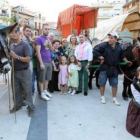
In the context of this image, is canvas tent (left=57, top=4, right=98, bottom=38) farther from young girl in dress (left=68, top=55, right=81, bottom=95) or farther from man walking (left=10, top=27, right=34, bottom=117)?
man walking (left=10, top=27, right=34, bottom=117)

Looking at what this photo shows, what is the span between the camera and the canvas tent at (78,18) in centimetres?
607

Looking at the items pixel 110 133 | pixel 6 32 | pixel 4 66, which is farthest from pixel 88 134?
pixel 6 32

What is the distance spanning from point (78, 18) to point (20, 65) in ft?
18.2

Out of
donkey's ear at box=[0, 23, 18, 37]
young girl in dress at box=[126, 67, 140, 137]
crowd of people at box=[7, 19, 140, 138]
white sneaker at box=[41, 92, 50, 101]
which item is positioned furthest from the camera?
white sneaker at box=[41, 92, 50, 101]

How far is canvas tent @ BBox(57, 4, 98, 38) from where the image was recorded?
19.9ft

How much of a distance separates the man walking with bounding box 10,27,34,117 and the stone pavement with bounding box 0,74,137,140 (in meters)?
0.31

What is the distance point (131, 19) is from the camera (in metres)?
6.97

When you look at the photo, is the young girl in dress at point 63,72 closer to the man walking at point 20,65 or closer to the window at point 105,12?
the man walking at point 20,65

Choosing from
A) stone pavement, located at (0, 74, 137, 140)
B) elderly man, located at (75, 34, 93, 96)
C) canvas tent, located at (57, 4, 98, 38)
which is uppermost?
canvas tent, located at (57, 4, 98, 38)

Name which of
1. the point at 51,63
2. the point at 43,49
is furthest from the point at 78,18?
the point at 43,49

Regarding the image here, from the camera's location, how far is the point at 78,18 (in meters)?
8.21

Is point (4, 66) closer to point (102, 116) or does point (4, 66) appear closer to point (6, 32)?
point (6, 32)

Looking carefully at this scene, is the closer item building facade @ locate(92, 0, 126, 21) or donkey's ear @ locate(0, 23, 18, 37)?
donkey's ear @ locate(0, 23, 18, 37)

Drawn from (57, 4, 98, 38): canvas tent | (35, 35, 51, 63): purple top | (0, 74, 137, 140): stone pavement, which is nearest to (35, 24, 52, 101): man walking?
(35, 35, 51, 63): purple top
